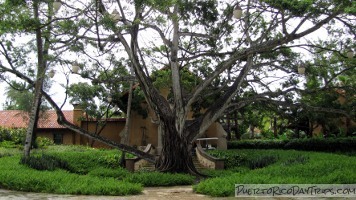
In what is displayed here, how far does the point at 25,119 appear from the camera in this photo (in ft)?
105

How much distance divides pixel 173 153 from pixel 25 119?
65.2ft

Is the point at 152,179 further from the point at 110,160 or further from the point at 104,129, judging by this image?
the point at 104,129

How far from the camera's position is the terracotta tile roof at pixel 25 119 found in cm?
3244

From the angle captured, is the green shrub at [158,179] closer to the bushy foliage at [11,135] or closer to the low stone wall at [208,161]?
the low stone wall at [208,161]

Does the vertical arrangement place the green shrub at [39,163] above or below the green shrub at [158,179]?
above

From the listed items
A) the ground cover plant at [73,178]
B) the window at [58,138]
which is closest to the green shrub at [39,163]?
the ground cover plant at [73,178]

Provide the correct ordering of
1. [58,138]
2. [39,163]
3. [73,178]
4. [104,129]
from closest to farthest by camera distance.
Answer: [73,178]
[39,163]
[104,129]
[58,138]

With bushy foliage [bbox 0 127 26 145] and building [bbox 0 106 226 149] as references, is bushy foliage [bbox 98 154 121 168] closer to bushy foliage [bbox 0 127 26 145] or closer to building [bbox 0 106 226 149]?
building [bbox 0 106 226 149]

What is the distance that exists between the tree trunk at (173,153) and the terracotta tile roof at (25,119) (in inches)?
702

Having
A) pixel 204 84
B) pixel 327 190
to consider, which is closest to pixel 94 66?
pixel 204 84

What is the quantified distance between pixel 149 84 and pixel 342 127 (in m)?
20.5

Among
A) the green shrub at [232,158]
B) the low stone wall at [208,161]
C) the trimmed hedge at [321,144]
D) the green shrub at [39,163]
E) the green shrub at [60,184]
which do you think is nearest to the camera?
the green shrub at [60,184]

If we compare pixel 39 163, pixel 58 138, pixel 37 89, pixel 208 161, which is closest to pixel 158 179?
pixel 39 163

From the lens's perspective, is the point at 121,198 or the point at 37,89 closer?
the point at 121,198
